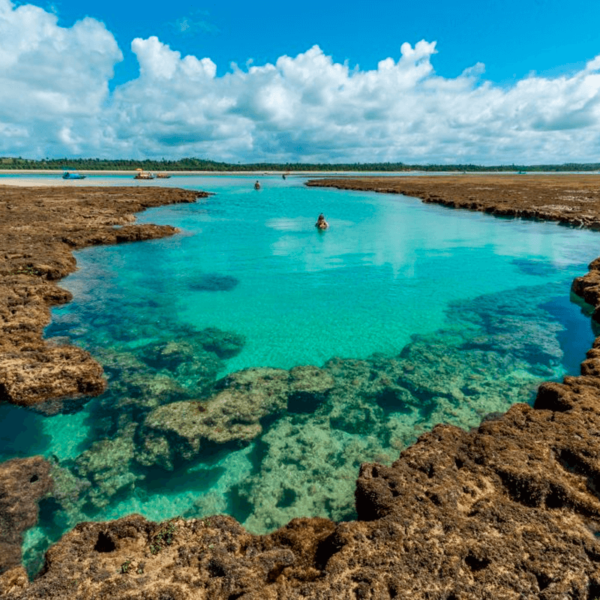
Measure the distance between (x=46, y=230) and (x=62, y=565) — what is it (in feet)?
117

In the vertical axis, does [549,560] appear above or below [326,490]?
above

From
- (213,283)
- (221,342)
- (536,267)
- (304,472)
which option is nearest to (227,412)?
(304,472)

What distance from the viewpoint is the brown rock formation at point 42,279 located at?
1197 centimetres

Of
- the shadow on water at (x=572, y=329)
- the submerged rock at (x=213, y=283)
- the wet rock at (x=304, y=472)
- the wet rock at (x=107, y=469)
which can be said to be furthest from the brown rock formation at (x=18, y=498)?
the shadow on water at (x=572, y=329)

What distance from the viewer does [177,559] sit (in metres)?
5.89

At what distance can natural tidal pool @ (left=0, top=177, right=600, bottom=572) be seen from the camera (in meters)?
9.42

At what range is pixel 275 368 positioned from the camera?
14.5 metres

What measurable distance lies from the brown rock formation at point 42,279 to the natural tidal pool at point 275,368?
31.3 inches

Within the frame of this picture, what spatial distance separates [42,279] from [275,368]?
52.3ft

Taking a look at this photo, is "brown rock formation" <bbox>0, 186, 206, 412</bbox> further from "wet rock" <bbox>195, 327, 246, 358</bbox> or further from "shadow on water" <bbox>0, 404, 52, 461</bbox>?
"wet rock" <bbox>195, 327, 246, 358</bbox>

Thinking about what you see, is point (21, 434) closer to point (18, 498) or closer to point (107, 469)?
point (18, 498)

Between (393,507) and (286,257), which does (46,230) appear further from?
(393,507)

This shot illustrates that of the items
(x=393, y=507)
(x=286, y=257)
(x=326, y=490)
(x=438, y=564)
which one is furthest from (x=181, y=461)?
(x=286, y=257)

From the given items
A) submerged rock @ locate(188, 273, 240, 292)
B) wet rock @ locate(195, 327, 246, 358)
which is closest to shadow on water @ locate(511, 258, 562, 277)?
submerged rock @ locate(188, 273, 240, 292)
